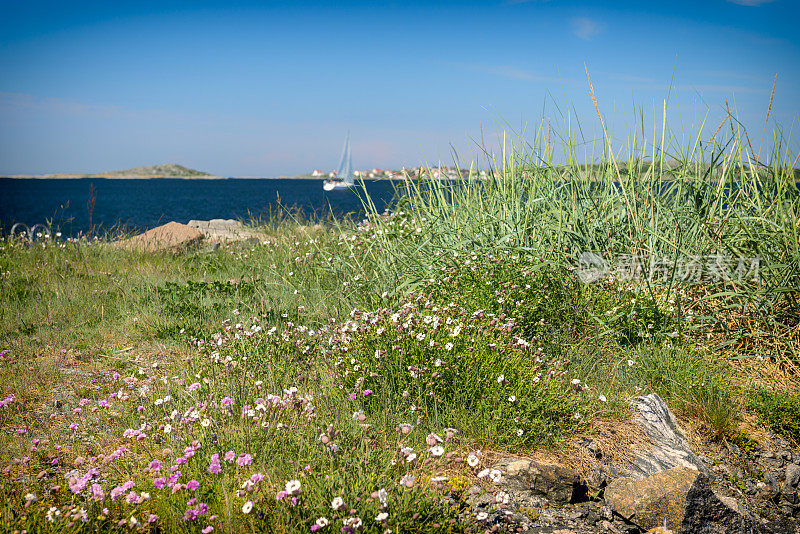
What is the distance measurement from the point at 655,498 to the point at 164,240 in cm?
916

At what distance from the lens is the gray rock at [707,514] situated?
2.62 metres

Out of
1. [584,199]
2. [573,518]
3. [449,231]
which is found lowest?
[573,518]

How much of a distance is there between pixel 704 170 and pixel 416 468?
4750 millimetres

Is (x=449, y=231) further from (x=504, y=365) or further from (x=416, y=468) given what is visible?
(x=416, y=468)

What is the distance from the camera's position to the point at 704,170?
5371 millimetres

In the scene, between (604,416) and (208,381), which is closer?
(604,416)

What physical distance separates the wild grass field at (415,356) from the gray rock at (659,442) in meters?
0.16

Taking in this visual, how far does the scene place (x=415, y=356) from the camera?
3104mm

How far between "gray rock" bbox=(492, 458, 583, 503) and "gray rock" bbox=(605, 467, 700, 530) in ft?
0.83

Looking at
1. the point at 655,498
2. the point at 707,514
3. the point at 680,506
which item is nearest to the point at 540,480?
the point at 655,498

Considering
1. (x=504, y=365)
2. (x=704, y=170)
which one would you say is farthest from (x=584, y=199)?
(x=504, y=365)

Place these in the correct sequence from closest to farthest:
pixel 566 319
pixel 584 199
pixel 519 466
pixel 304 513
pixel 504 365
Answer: pixel 304 513, pixel 519 466, pixel 504 365, pixel 566 319, pixel 584 199

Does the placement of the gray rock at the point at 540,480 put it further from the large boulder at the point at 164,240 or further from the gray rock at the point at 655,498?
the large boulder at the point at 164,240

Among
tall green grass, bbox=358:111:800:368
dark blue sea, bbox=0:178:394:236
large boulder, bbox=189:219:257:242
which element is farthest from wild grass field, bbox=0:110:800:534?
large boulder, bbox=189:219:257:242
